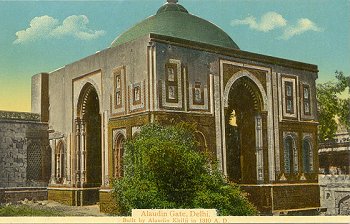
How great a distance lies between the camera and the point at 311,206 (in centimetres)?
2041

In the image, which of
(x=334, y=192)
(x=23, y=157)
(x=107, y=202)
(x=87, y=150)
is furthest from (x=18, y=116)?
(x=334, y=192)

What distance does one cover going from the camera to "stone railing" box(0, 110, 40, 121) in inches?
786

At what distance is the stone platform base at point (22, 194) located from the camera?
19.0 metres

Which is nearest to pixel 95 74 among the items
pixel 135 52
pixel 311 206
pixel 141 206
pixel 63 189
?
pixel 135 52

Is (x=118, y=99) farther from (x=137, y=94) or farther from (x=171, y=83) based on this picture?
(x=171, y=83)

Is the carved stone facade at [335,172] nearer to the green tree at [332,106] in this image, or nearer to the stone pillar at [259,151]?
the green tree at [332,106]

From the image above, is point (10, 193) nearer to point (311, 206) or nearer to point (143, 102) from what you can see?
point (143, 102)

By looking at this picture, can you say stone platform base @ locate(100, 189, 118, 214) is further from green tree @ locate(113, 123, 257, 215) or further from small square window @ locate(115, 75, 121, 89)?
small square window @ locate(115, 75, 121, 89)

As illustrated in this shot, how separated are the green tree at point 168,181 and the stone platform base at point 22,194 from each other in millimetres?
5387

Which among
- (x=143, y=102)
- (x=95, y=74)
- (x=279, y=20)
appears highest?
(x=279, y=20)

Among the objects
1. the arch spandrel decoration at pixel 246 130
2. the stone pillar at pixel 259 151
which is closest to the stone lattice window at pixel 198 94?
the arch spandrel decoration at pixel 246 130

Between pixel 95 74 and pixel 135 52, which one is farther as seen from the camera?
pixel 95 74

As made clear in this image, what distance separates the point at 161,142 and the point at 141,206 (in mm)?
1889

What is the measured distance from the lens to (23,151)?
20.3 m
